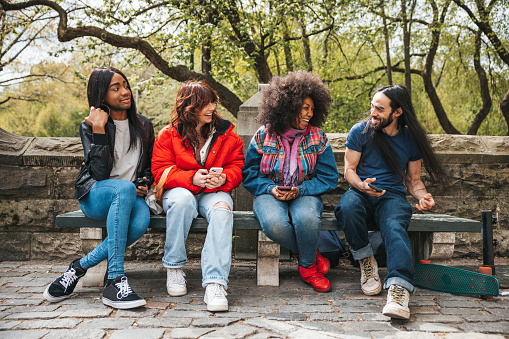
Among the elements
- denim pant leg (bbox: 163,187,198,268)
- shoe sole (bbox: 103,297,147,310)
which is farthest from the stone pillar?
shoe sole (bbox: 103,297,147,310)

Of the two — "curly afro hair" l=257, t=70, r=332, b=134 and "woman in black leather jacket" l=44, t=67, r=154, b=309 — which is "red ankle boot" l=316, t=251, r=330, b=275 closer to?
"curly afro hair" l=257, t=70, r=332, b=134

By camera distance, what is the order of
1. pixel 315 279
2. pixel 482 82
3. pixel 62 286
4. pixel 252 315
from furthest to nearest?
pixel 482 82 < pixel 315 279 < pixel 62 286 < pixel 252 315

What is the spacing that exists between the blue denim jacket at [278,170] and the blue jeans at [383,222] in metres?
0.20

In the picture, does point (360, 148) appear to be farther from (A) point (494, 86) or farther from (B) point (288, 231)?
(A) point (494, 86)

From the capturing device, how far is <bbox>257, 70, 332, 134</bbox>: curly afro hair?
11.2 ft

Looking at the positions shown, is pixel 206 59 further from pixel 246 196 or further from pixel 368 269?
→ pixel 368 269

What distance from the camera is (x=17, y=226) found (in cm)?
424

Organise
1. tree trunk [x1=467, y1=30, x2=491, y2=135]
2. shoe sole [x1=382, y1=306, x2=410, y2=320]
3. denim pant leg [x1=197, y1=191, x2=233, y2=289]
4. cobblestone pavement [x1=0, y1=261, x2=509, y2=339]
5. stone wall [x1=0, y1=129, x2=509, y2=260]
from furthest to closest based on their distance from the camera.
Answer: tree trunk [x1=467, y1=30, x2=491, y2=135] < stone wall [x1=0, y1=129, x2=509, y2=260] < denim pant leg [x1=197, y1=191, x2=233, y2=289] < shoe sole [x1=382, y1=306, x2=410, y2=320] < cobblestone pavement [x1=0, y1=261, x2=509, y2=339]

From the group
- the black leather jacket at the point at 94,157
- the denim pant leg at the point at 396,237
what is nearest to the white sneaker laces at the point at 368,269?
the denim pant leg at the point at 396,237

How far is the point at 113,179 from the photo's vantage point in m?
3.06

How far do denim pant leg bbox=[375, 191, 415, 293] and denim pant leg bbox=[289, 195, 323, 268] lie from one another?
0.44 meters

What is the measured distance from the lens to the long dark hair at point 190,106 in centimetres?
331

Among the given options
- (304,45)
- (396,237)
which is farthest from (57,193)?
(304,45)

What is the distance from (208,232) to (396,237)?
122 cm
